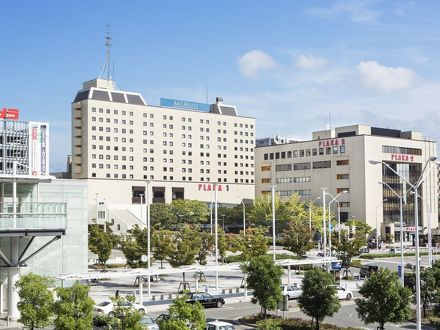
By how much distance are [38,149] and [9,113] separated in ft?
11.7

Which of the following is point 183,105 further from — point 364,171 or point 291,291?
point 291,291

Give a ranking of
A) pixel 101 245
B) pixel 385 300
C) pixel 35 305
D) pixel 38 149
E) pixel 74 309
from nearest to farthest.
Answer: pixel 74 309 → pixel 35 305 → pixel 385 300 → pixel 38 149 → pixel 101 245

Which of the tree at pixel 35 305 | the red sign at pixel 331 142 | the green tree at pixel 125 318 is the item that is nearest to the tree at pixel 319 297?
the green tree at pixel 125 318

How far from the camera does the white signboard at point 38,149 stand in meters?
47.9

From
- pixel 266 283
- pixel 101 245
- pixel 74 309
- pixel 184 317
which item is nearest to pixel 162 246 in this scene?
pixel 101 245

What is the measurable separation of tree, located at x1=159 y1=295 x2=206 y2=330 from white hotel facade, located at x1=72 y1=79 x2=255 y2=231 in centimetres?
11129

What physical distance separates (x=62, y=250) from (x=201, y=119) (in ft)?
437

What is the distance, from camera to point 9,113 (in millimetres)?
49125

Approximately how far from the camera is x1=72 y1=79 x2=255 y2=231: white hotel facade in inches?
6220

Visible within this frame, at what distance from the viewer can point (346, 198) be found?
145625 mm

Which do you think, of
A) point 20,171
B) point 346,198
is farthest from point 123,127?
point 20,171

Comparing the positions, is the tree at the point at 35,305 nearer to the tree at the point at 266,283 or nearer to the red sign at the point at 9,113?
the tree at the point at 266,283

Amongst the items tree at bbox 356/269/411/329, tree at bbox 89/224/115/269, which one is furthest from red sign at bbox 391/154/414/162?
tree at bbox 356/269/411/329

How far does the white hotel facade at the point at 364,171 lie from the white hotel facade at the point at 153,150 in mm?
22197
